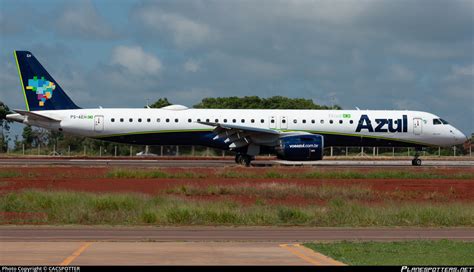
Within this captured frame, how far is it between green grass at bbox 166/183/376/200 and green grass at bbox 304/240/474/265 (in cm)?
1217

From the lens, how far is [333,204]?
87.7ft

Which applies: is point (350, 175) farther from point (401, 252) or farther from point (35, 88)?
point (401, 252)

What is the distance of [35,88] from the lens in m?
45.5

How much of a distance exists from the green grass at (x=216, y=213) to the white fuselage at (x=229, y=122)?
18623mm

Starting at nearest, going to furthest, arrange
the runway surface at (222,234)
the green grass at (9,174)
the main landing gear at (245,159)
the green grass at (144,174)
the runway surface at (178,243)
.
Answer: the runway surface at (178,243) → the runway surface at (222,234) → the green grass at (9,174) → the green grass at (144,174) → the main landing gear at (245,159)

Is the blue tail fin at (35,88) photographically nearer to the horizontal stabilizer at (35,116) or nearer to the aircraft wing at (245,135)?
the horizontal stabilizer at (35,116)

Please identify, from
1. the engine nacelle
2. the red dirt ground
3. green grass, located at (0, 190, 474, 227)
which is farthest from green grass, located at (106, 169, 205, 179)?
green grass, located at (0, 190, 474, 227)

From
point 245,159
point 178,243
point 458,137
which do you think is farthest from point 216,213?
point 458,137

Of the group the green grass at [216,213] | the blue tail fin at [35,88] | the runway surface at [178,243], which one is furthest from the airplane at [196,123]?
the runway surface at [178,243]

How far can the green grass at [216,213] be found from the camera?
22297 mm

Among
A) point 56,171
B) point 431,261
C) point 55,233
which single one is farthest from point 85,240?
point 56,171

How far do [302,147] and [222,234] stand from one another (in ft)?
75.1

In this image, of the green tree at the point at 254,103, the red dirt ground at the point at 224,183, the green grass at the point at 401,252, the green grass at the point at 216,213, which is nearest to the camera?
the green grass at the point at 401,252

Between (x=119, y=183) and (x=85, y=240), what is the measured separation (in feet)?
53.6
